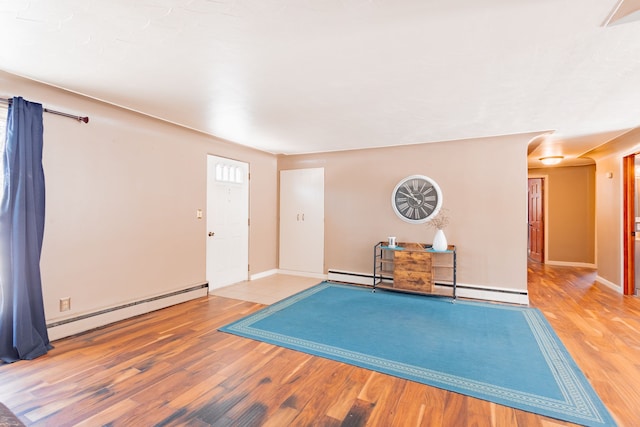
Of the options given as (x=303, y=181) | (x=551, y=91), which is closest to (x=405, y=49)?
(x=551, y=91)

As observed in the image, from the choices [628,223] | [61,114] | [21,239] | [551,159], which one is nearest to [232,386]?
[21,239]

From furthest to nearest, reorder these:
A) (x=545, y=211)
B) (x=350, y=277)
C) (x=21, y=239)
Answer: (x=545, y=211), (x=350, y=277), (x=21, y=239)

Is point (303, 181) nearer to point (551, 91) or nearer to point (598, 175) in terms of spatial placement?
point (551, 91)

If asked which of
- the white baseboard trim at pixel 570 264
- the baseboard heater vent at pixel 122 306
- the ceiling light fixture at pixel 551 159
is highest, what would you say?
the ceiling light fixture at pixel 551 159

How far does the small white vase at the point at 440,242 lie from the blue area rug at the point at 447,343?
737mm

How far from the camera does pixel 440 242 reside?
443cm

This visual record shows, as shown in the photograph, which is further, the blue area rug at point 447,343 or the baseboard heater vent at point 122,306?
the baseboard heater vent at point 122,306

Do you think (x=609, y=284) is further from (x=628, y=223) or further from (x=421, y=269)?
(x=421, y=269)

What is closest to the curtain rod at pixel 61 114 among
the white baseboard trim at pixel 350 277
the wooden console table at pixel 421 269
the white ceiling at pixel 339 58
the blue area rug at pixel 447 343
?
the white ceiling at pixel 339 58

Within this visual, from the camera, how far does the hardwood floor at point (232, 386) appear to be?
1858mm

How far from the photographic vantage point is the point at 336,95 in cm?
291

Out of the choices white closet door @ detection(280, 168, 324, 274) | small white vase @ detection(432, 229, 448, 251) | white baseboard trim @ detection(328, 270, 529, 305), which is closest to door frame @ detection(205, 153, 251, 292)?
white closet door @ detection(280, 168, 324, 274)

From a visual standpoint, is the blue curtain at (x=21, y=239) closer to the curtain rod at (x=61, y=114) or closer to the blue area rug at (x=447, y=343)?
the curtain rod at (x=61, y=114)

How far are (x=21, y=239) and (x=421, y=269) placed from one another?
4409 mm
